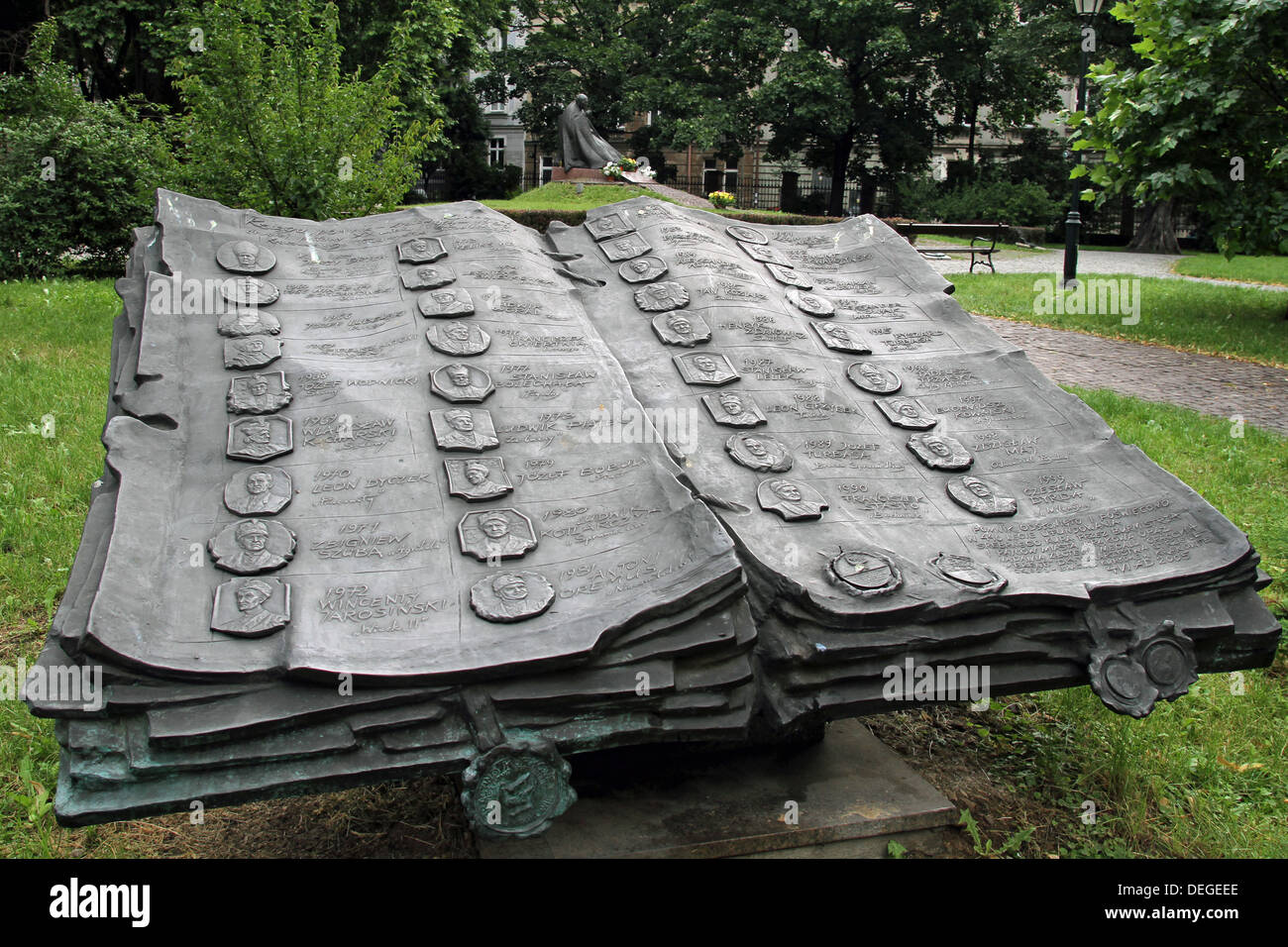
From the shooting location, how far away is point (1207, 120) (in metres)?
10.8

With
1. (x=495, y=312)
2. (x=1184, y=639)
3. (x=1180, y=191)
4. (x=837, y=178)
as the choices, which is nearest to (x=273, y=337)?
(x=495, y=312)

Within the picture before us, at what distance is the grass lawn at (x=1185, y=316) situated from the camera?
→ 11.2 metres

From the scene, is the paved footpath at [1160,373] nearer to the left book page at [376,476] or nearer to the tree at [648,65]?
the left book page at [376,476]

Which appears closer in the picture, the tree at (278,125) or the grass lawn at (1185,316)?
the tree at (278,125)

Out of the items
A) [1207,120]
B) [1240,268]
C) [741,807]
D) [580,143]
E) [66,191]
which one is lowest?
[741,807]

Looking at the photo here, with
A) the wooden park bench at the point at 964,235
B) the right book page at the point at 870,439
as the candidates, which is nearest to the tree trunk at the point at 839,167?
the wooden park bench at the point at 964,235

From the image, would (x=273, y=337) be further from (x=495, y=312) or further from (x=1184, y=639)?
(x=1184, y=639)

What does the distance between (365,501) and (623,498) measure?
0.76 m

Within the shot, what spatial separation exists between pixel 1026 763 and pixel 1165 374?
22.7ft

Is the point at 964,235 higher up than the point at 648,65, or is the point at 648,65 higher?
the point at 648,65

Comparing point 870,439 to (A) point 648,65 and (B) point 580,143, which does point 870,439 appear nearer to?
(B) point 580,143

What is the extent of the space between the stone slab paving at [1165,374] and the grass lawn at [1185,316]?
1.64 ft

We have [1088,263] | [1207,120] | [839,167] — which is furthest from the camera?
[839,167]

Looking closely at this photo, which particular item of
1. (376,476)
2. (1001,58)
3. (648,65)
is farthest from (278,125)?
(648,65)
